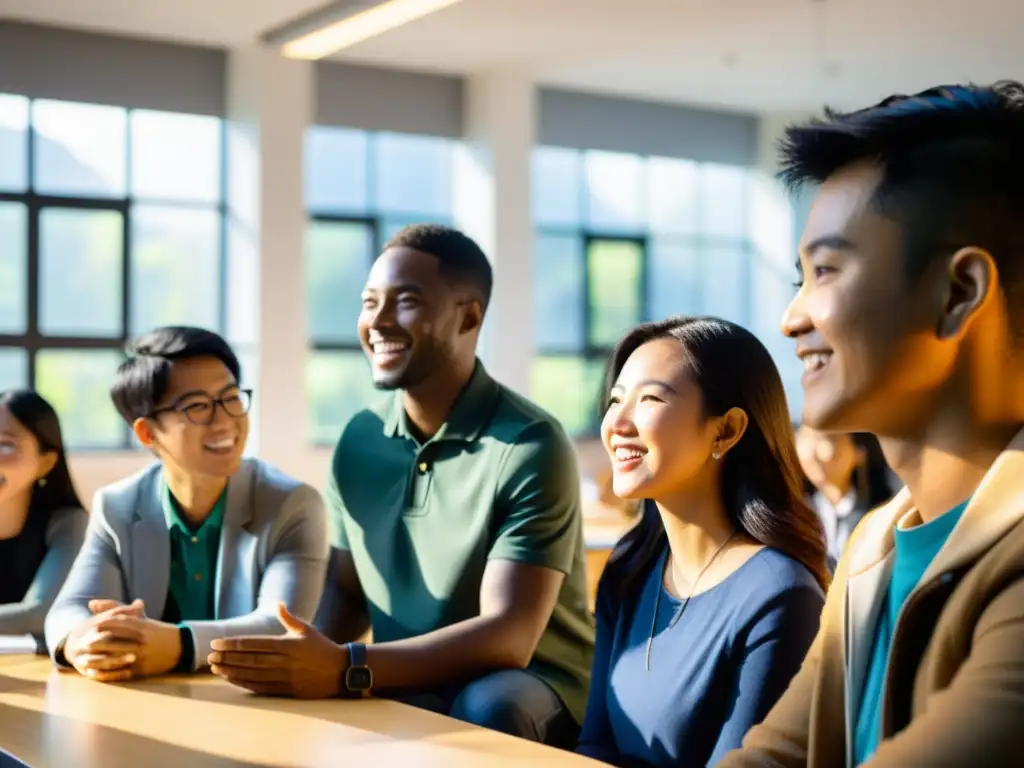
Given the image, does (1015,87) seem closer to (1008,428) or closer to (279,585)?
(1008,428)

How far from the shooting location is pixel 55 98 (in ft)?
27.7

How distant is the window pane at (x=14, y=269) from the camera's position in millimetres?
8539

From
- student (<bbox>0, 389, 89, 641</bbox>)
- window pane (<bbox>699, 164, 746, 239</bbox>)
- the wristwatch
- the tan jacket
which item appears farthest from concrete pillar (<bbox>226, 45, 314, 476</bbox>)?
the tan jacket

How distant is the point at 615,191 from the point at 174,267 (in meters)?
3.81

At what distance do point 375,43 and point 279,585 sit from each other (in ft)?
22.8

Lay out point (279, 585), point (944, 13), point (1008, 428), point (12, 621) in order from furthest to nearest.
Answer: point (944, 13) < point (12, 621) < point (279, 585) < point (1008, 428)

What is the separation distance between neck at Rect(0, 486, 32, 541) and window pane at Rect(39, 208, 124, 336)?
5.89 meters

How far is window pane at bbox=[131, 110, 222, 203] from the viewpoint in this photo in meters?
8.92

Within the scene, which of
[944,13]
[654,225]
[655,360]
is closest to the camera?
[655,360]

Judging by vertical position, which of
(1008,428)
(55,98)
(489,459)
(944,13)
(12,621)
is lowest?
(12,621)

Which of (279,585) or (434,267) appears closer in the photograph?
(279,585)

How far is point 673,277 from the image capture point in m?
11.7

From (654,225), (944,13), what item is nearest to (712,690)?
(944,13)

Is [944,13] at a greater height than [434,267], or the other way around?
[944,13]
